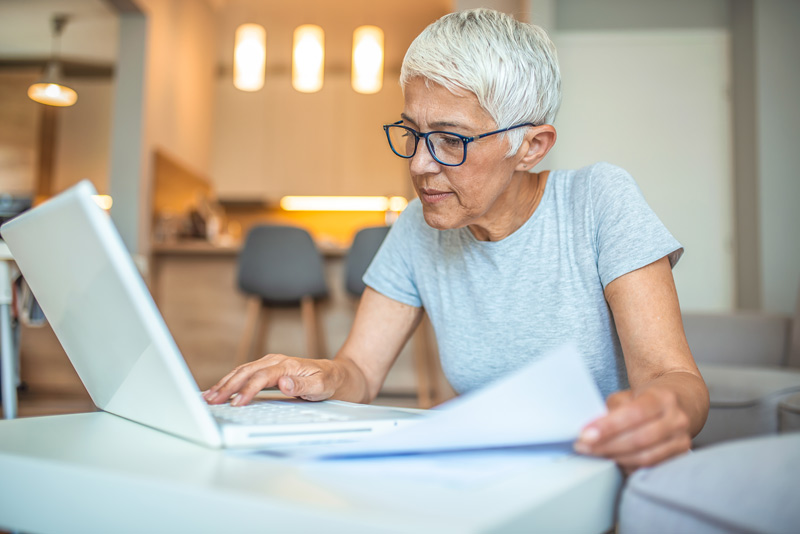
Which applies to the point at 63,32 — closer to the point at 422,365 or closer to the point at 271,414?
the point at 422,365

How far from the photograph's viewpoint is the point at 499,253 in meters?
0.95

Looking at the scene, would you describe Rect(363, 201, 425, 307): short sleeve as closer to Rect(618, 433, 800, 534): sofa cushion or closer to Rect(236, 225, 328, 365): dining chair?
Rect(618, 433, 800, 534): sofa cushion

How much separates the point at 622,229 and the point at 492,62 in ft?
0.88

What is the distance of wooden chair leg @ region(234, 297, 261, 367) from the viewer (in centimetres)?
358

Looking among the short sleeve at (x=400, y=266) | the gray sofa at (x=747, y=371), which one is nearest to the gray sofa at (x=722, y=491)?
the short sleeve at (x=400, y=266)

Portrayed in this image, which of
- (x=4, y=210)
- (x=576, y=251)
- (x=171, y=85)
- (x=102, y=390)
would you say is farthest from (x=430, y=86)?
(x=171, y=85)

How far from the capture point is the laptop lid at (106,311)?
40 centimetres

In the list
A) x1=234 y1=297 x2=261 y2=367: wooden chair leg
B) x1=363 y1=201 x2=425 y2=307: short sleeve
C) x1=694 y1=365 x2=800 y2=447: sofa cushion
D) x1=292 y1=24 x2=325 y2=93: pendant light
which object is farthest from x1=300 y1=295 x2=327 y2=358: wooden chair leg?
x1=363 y1=201 x2=425 y2=307: short sleeve

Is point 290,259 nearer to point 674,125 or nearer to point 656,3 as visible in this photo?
point 674,125

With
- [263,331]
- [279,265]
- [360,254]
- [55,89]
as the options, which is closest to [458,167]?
[360,254]

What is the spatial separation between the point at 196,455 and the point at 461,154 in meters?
0.55

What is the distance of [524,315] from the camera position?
92cm

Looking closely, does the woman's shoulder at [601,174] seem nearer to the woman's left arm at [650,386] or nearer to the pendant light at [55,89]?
the woman's left arm at [650,386]

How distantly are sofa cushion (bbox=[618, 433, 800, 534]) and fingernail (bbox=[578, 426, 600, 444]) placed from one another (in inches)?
1.5
